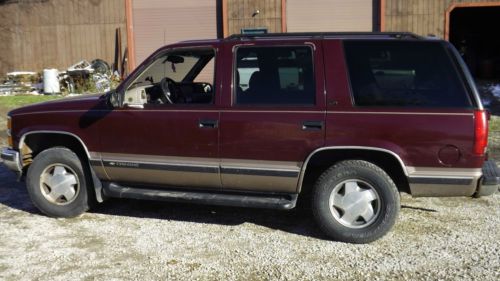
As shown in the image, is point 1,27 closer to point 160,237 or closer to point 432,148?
point 160,237

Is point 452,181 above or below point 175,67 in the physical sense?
below

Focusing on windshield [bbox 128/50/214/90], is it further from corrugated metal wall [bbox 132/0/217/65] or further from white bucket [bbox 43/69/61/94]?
A: white bucket [bbox 43/69/61/94]

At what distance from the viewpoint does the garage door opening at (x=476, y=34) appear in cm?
2347

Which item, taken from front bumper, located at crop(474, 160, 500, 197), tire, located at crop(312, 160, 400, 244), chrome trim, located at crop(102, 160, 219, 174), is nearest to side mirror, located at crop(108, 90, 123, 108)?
chrome trim, located at crop(102, 160, 219, 174)

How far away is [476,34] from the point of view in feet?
81.9

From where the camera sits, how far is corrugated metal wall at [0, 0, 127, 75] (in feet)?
69.7

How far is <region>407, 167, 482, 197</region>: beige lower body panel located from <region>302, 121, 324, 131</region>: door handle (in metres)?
0.83

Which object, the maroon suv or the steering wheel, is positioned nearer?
the maroon suv

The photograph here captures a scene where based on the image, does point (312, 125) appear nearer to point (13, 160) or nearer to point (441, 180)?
point (441, 180)

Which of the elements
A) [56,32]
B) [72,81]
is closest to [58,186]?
[72,81]

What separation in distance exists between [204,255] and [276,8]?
1595cm

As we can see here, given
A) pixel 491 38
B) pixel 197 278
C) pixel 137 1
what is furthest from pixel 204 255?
pixel 491 38

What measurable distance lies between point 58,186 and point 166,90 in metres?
1.54

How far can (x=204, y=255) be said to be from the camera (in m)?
4.65
